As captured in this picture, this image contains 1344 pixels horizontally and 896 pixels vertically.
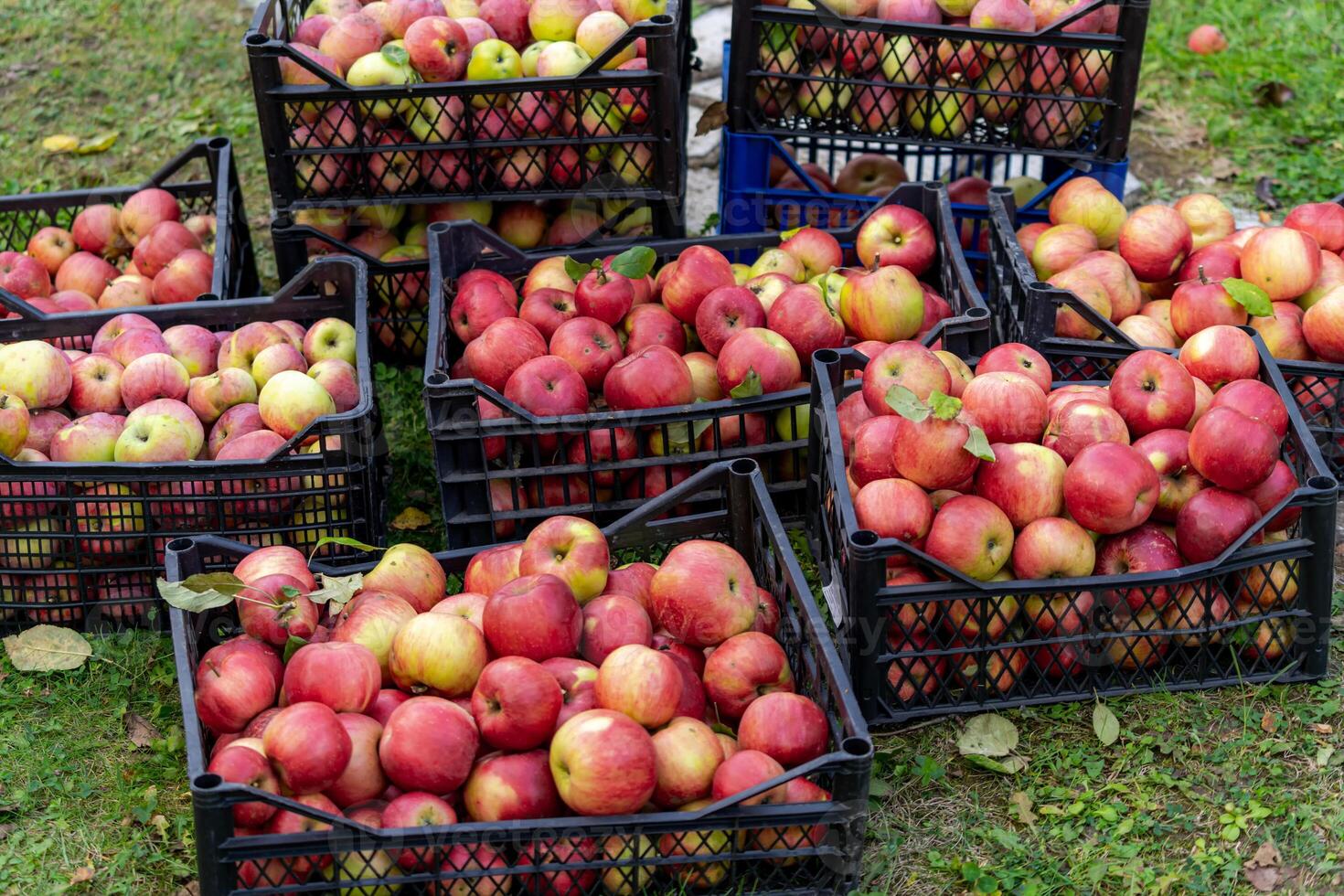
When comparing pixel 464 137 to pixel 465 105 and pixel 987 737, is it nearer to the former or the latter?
pixel 465 105

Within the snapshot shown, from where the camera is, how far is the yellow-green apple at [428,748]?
223cm

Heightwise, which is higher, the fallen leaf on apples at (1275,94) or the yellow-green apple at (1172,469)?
the fallen leaf on apples at (1275,94)

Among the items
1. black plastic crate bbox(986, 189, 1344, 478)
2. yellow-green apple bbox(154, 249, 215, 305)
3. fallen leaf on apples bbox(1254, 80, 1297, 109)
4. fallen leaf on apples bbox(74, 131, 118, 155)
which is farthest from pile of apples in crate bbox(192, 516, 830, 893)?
fallen leaf on apples bbox(1254, 80, 1297, 109)

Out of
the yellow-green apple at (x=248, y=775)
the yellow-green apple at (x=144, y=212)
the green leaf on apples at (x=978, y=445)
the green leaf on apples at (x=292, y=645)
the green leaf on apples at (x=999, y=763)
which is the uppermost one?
the yellow-green apple at (x=144, y=212)

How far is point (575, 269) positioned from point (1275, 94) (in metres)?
3.64

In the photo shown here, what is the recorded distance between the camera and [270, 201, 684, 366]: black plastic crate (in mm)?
3832

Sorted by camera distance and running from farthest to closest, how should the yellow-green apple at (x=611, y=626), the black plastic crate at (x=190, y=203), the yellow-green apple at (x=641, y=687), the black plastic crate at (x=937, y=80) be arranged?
the black plastic crate at (x=190, y=203) → the black plastic crate at (x=937, y=80) → the yellow-green apple at (x=611, y=626) → the yellow-green apple at (x=641, y=687)

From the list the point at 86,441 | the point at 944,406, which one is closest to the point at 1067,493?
the point at 944,406

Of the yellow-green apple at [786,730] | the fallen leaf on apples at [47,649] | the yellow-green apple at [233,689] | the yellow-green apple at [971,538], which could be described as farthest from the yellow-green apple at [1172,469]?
the fallen leaf on apples at [47,649]

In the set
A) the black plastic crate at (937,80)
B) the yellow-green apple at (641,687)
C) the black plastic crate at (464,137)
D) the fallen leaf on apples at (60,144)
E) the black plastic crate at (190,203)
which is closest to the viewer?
the yellow-green apple at (641,687)

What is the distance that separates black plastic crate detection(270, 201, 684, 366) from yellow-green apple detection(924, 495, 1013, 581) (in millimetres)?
1456

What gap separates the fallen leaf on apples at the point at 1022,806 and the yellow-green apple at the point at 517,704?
1.00 m

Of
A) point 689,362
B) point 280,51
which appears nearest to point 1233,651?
point 689,362

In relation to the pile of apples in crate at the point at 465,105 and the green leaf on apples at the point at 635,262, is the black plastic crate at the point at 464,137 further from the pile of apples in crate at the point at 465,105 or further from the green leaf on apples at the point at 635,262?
the green leaf on apples at the point at 635,262
